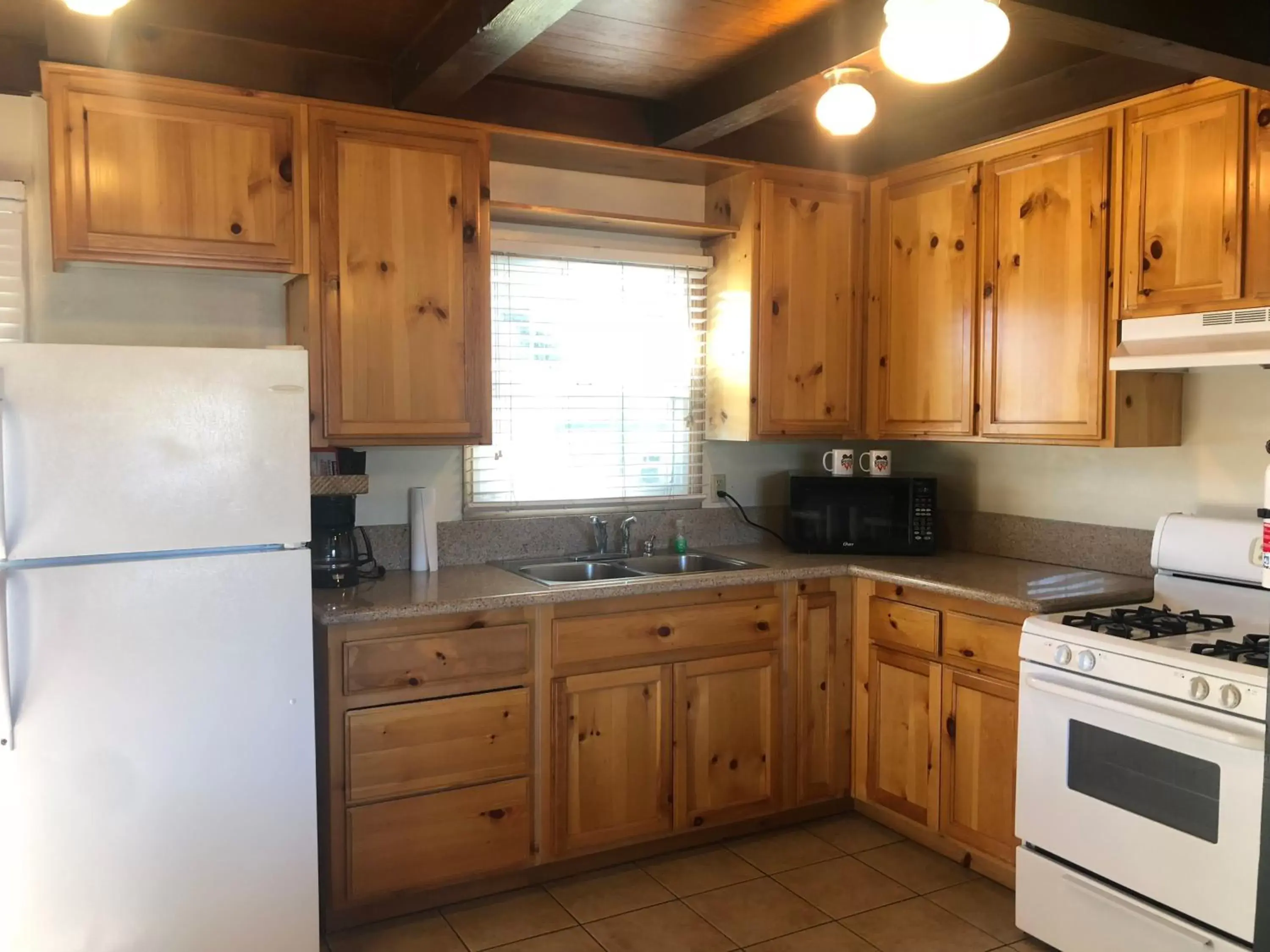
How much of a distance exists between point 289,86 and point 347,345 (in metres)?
0.78

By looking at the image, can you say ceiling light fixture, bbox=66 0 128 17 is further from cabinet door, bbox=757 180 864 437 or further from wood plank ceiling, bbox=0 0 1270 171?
cabinet door, bbox=757 180 864 437

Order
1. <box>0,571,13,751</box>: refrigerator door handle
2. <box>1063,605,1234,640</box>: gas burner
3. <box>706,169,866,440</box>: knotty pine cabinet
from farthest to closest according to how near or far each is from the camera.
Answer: <box>706,169,866,440</box>: knotty pine cabinet
<box>1063,605,1234,640</box>: gas burner
<box>0,571,13,751</box>: refrigerator door handle

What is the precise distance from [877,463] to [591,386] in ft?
3.49

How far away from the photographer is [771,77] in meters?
2.75

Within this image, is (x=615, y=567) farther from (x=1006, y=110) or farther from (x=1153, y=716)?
(x=1006, y=110)

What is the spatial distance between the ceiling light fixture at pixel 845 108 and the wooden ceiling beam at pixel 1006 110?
80 centimetres

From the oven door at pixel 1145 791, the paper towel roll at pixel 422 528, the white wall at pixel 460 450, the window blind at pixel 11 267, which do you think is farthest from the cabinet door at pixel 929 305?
the window blind at pixel 11 267

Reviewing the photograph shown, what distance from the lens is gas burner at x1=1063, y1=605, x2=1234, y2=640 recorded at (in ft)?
7.87

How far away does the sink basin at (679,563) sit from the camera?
11.2 feet

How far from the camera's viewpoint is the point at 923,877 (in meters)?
2.96

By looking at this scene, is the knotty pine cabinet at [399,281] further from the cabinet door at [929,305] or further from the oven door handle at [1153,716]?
the oven door handle at [1153,716]

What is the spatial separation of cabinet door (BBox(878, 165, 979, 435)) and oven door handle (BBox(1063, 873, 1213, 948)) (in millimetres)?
1391

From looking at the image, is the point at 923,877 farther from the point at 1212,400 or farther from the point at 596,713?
the point at 1212,400

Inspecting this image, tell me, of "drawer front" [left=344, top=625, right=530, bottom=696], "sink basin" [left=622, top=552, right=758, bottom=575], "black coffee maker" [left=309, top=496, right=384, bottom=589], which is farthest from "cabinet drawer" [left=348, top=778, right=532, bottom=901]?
"sink basin" [left=622, top=552, right=758, bottom=575]
